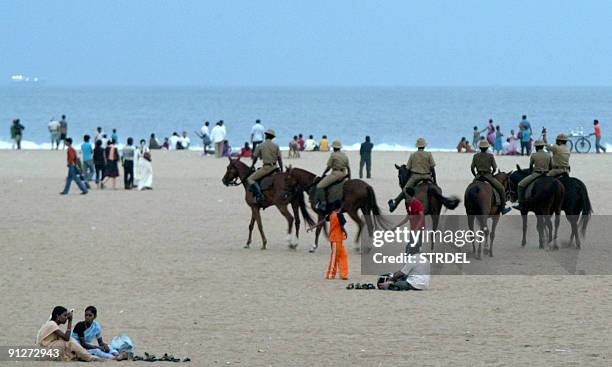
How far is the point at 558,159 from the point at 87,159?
61.3ft

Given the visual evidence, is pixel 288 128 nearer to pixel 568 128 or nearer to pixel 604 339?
pixel 568 128

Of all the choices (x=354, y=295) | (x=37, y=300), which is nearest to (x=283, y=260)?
(x=354, y=295)

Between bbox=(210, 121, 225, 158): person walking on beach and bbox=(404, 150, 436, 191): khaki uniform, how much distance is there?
28.2m

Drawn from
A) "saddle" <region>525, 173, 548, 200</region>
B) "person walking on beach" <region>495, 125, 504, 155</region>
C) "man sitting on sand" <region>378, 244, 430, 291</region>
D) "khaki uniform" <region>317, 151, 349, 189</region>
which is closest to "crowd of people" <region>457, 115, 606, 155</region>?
"person walking on beach" <region>495, 125, 504, 155</region>

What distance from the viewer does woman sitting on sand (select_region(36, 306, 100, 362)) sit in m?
13.2

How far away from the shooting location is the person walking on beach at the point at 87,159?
1454 inches

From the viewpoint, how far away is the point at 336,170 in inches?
874

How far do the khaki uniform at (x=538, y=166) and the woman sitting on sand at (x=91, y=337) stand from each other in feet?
35.9

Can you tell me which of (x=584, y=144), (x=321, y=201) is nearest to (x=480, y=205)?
(x=321, y=201)

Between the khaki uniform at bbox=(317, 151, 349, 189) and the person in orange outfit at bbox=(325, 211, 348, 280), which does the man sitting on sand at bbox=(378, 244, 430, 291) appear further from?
the khaki uniform at bbox=(317, 151, 349, 189)

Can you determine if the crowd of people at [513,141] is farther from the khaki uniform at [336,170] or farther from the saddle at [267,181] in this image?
the khaki uniform at [336,170]

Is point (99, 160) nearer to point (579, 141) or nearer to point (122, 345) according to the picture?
point (122, 345)

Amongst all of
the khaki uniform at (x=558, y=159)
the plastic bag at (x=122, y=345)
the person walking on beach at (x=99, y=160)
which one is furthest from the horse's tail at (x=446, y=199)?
the person walking on beach at (x=99, y=160)

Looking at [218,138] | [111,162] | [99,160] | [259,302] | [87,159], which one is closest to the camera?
[259,302]
